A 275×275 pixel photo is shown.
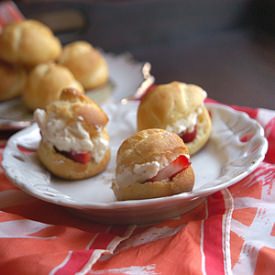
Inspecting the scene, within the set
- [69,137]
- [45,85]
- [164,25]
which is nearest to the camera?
[69,137]

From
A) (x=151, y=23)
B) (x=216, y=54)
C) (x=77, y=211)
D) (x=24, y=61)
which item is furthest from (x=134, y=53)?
(x=77, y=211)

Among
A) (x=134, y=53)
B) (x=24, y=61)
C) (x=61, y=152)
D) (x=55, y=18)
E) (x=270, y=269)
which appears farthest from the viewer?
(x=55, y=18)

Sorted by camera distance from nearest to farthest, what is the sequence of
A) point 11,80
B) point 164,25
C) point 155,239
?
point 155,239, point 11,80, point 164,25

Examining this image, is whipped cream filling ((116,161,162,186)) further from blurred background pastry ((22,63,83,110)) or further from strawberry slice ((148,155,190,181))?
blurred background pastry ((22,63,83,110))

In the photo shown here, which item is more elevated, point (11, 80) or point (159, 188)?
point (159, 188)

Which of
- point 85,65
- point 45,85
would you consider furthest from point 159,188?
point 85,65

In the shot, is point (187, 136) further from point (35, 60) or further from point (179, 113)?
point (35, 60)

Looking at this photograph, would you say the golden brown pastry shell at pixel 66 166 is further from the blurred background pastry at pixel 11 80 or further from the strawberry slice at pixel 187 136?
the blurred background pastry at pixel 11 80

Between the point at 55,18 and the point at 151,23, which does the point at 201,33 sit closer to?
the point at 151,23
